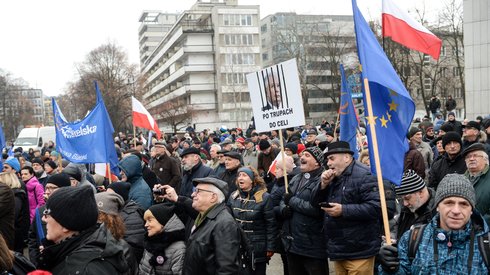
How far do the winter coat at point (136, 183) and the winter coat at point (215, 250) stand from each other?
222 centimetres

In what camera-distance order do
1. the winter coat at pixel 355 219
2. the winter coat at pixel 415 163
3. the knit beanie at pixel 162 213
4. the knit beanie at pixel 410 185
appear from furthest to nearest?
the winter coat at pixel 415 163
the winter coat at pixel 355 219
the knit beanie at pixel 162 213
the knit beanie at pixel 410 185

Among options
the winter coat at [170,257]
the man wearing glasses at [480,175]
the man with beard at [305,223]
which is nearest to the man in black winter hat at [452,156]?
the man wearing glasses at [480,175]

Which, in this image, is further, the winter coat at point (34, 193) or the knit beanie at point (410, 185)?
the winter coat at point (34, 193)

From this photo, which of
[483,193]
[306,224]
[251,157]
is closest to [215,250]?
[306,224]

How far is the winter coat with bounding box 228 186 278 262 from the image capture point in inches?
221

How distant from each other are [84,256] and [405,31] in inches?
154

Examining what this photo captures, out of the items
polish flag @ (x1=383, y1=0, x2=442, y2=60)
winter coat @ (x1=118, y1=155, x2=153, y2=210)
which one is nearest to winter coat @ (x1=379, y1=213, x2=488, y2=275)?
polish flag @ (x1=383, y1=0, x2=442, y2=60)

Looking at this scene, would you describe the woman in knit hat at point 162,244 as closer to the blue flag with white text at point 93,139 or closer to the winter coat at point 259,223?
the winter coat at point 259,223

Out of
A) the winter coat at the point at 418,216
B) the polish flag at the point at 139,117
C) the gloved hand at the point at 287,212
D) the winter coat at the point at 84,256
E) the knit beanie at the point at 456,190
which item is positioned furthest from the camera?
the polish flag at the point at 139,117

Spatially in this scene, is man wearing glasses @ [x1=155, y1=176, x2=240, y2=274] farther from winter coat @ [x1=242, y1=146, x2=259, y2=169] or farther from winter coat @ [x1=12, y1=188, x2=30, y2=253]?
winter coat @ [x1=242, y1=146, x2=259, y2=169]

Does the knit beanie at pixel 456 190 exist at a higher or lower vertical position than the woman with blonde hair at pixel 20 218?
higher

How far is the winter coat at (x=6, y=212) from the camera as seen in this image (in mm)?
4398

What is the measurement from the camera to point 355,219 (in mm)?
4707

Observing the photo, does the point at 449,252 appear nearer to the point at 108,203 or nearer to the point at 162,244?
the point at 162,244
